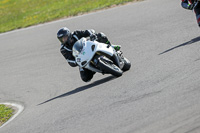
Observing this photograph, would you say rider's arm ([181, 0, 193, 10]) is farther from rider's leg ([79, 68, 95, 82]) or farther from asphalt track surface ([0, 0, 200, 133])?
rider's leg ([79, 68, 95, 82])

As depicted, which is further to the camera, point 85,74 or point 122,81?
point 85,74

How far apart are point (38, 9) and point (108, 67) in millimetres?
21034

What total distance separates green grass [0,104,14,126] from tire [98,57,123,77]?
2455mm

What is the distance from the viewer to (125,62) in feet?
34.2

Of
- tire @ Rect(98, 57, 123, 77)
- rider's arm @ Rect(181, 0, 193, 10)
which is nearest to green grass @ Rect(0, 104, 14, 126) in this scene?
tire @ Rect(98, 57, 123, 77)

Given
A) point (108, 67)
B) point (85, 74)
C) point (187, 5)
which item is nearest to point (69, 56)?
point (85, 74)

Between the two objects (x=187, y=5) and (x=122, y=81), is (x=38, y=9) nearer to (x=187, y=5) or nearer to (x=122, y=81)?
(x=187, y=5)

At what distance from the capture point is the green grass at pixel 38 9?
23222 mm

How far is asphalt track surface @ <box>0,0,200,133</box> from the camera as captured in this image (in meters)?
6.55

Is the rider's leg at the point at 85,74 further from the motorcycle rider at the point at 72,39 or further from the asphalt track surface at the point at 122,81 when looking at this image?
the asphalt track surface at the point at 122,81

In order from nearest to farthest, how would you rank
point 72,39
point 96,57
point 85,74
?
point 96,57
point 72,39
point 85,74

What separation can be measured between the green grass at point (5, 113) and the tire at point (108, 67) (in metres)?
2.45

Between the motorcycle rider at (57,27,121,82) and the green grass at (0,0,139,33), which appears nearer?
the motorcycle rider at (57,27,121,82)

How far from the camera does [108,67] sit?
948 cm
